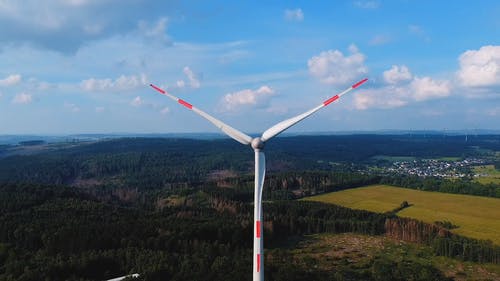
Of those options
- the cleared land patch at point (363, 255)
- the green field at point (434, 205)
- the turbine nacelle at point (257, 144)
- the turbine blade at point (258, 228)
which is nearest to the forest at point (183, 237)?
the cleared land patch at point (363, 255)

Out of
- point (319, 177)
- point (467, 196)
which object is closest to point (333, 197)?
point (319, 177)

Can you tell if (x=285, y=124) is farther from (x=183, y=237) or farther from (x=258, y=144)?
(x=183, y=237)

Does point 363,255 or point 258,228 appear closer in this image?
point 258,228

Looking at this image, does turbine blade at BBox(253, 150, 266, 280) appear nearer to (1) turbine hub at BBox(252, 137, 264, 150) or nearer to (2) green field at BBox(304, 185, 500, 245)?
(1) turbine hub at BBox(252, 137, 264, 150)

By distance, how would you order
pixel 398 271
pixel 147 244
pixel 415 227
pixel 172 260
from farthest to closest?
pixel 415 227, pixel 147 244, pixel 398 271, pixel 172 260

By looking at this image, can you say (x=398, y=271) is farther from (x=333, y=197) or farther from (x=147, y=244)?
(x=333, y=197)

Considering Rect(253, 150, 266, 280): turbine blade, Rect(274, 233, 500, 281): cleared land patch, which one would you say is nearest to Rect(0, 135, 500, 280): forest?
Rect(274, 233, 500, 281): cleared land patch

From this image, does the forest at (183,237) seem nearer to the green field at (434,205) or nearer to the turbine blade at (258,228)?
the green field at (434,205)

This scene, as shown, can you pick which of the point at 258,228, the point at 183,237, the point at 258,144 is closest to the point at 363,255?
→ the point at 183,237
